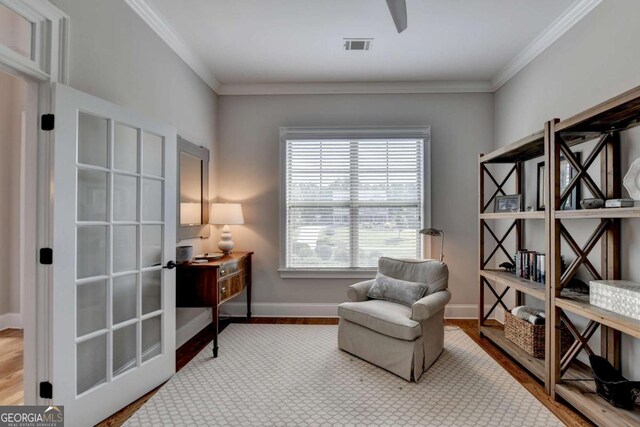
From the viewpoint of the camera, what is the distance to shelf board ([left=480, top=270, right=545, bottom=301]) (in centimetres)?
248

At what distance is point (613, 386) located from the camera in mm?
1937

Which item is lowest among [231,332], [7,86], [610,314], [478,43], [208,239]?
[231,332]

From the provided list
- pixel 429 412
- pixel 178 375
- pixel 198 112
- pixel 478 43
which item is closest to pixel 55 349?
pixel 178 375

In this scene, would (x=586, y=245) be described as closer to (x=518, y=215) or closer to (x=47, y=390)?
(x=518, y=215)

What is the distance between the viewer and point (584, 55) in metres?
2.55

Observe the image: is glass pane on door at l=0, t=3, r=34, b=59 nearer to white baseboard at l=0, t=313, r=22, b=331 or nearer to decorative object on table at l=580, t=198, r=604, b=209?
white baseboard at l=0, t=313, r=22, b=331

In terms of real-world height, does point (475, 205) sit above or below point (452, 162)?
below

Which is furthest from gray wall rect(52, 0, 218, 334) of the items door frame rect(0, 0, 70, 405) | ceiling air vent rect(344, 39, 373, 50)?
ceiling air vent rect(344, 39, 373, 50)

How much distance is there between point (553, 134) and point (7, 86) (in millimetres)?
5212

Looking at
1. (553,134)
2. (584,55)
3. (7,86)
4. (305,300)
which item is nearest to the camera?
(553,134)

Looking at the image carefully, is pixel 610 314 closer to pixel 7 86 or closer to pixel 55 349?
pixel 55 349

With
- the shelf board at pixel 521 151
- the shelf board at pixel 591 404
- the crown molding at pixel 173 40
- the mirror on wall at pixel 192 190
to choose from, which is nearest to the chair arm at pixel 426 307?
the shelf board at pixel 591 404

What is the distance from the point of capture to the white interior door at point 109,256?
71.1 inches

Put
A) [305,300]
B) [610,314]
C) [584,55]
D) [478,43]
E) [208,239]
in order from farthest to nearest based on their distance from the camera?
[305,300]
[208,239]
[478,43]
[584,55]
[610,314]
